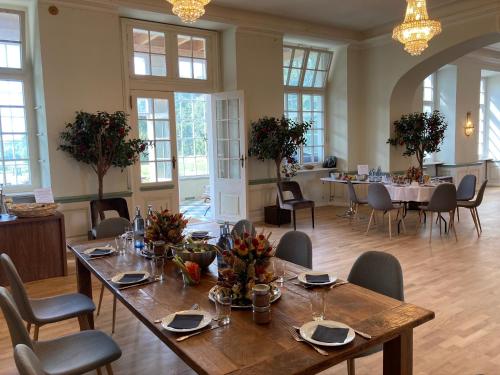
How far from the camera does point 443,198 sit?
5855mm

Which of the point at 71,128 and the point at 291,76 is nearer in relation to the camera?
the point at 71,128

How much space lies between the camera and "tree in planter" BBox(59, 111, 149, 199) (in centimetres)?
539

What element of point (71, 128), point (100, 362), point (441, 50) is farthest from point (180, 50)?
point (100, 362)

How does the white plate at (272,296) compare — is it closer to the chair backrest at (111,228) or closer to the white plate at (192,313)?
the white plate at (192,313)

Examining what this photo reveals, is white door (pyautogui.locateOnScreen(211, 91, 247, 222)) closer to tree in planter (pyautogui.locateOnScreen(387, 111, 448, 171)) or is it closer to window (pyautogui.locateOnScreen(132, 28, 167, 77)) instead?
window (pyautogui.locateOnScreen(132, 28, 167, 77))

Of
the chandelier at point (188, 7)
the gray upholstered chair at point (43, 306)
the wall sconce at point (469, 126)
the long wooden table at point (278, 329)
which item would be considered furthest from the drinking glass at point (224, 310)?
the wall sconce at point (469, 126)

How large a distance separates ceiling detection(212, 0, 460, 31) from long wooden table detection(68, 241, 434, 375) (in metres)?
5.61

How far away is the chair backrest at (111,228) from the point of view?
3.65 meters

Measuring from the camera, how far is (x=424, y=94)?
10.7m

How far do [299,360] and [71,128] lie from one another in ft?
16.5

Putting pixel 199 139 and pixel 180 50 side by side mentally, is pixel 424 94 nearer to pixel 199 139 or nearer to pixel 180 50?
pixel 199 139

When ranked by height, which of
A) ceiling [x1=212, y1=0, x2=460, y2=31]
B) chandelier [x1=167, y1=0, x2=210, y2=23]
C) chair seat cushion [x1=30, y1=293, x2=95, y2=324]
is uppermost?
ceiling [x1=212, y1=0, x2=460, y2=31]

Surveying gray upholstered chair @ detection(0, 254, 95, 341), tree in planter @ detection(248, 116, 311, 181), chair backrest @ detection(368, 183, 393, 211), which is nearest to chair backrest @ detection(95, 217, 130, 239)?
gray upholstered chair @ detection(0, 254, 95, 341)

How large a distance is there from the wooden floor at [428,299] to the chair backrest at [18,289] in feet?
2.10
